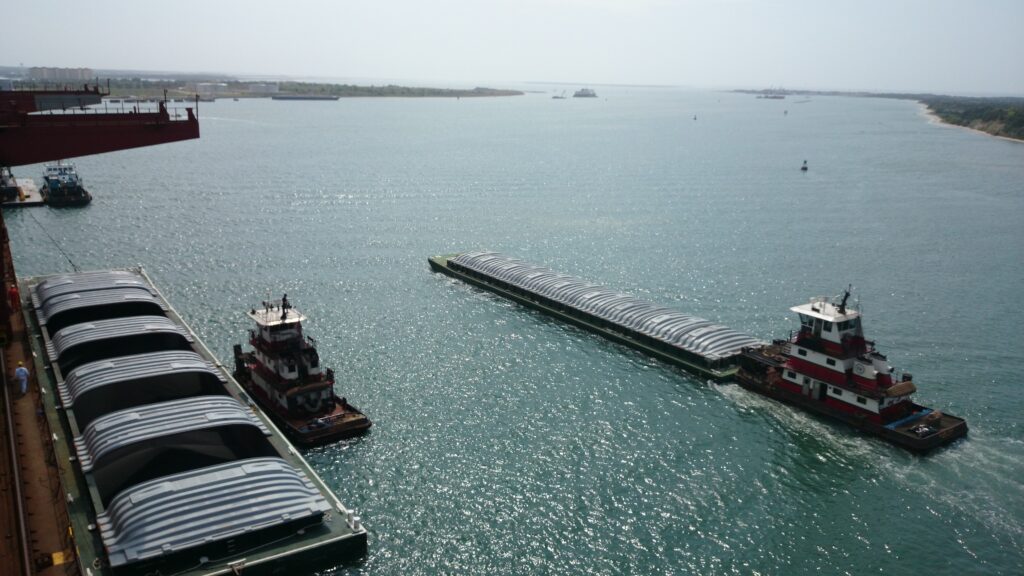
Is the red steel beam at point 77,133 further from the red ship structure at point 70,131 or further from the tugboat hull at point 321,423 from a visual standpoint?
the tugboat hull at point 321,423

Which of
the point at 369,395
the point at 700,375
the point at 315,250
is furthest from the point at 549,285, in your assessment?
the point at 315,250

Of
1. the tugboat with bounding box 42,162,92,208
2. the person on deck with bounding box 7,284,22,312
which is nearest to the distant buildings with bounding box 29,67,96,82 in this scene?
the person on deck with bounding box 7,284,22,312

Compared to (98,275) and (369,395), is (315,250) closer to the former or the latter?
(98,275)

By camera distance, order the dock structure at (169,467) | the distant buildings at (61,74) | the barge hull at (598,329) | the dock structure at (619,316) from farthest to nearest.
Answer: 1. the distant buildings at (61,74)
2. the dock structure at (619,316)
3. the barge hull at (598,329)
4. the dock structure at (169,467)

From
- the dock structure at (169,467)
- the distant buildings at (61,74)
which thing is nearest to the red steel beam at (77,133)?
the dock structure at (169,467)

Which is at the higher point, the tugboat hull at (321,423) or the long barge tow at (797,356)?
the long barge tow at (797,356)

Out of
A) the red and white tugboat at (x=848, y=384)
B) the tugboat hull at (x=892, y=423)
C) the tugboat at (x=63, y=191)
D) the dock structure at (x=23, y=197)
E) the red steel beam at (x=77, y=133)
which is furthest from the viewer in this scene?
the tugboat at (x=63, y=191)

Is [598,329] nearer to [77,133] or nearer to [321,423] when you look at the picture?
[321,423]

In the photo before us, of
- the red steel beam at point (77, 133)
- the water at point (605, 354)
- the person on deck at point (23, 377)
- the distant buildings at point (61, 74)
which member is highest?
the distant buildings at point (61, 74)
